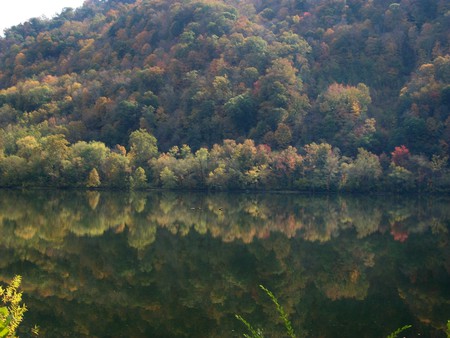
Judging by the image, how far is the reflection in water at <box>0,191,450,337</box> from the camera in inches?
696

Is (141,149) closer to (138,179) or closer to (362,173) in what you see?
(138,179)

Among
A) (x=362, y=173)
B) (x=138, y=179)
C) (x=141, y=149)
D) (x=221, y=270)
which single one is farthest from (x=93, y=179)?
(x=221, y=270)

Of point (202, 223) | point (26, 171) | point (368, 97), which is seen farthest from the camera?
point (368, 97)

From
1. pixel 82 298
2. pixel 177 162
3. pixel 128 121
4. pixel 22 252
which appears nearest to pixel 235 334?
pixel 82 298

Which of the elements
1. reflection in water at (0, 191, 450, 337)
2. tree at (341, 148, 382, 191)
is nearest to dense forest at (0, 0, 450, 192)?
tree at (341, 148, 382, 191)

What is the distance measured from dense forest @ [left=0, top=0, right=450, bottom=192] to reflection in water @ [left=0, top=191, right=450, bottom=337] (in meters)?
29.1

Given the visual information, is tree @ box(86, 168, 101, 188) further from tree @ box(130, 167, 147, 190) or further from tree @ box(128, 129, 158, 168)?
tree @ box(128, 129, 158, 168)

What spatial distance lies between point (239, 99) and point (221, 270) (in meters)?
65.5

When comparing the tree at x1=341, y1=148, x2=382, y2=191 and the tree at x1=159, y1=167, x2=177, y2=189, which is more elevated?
the tree at x1=341, y1=148, x2=382, y2=191

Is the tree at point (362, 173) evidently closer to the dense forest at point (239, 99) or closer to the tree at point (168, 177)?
the dense forest at point (239, 99)

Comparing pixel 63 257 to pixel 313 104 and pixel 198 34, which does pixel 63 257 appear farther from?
pixel 198 34

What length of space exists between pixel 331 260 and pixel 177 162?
51586 millimetres

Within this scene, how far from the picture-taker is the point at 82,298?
19.7 metres

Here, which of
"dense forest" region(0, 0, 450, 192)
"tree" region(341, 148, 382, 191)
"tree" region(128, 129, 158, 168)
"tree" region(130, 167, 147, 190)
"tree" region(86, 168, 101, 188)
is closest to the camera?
"tree" region(341, 148, 382, 191)
